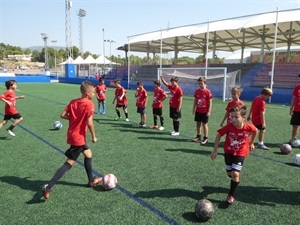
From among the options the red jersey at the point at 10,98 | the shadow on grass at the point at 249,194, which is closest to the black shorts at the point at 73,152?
the shadow on grass at the point at 249,194

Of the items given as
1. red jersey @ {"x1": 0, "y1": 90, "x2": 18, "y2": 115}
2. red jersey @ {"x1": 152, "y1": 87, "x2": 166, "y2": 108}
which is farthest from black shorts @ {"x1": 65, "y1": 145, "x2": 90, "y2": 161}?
red jersey @ {"x1": 152, "y1": 87, "x2": 166, "y2": 108}

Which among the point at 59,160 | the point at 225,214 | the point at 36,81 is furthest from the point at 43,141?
the point at 36,81

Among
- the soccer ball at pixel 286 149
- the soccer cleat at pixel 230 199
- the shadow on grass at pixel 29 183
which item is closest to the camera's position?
the soccer cleat at pixel 230 199

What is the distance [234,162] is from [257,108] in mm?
3551

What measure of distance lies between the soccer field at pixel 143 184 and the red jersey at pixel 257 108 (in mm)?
806

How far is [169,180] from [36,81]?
42187 mm

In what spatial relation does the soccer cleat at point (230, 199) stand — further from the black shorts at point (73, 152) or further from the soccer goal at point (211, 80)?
the soccer goal at point (211, 80)

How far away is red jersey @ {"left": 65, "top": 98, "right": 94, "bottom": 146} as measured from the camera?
4383 millimetres

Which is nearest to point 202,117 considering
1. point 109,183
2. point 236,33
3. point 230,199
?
point 230,199

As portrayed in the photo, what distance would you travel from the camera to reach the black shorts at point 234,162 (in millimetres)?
4184

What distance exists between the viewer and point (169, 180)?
5238mm

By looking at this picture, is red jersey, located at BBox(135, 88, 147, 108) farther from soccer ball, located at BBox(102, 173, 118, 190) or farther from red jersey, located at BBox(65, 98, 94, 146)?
red jersey, located at BBox(65, 98, 94, 146)

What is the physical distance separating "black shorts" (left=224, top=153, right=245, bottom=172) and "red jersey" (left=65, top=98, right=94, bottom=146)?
2290 mm

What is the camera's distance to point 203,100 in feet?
26.3
